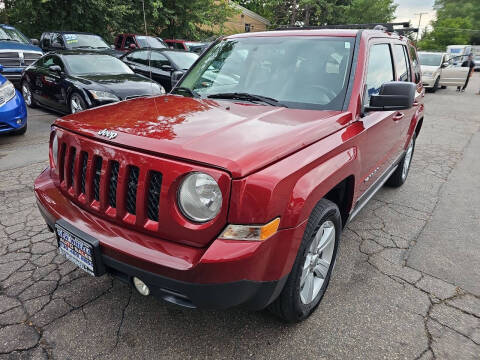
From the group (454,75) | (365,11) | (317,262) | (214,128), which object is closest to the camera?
(214,128)

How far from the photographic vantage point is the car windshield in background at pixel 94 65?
294 inches

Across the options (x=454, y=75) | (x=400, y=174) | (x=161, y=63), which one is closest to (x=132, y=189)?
(x=400, y=174)

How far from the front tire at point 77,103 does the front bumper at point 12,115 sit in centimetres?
108

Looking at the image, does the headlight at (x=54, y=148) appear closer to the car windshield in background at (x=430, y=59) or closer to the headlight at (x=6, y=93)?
the headlight at (x=6, y=93)

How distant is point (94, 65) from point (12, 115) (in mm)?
2707

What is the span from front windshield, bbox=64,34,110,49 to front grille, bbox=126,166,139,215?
11489 millimetres

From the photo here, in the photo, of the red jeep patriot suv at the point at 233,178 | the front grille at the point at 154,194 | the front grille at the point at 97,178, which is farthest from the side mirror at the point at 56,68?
the front grille at the point at 154,194

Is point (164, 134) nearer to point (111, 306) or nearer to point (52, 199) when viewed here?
point (52, 199)

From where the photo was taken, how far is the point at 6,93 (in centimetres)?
557

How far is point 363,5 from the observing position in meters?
35.8

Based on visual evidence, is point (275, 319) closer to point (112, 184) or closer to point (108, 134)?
point (112, 184)

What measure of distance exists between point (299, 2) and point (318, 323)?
35166 mm

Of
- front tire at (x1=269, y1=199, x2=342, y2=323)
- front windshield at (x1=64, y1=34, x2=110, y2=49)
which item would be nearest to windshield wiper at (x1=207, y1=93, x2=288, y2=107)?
front tire at (x1=269, y1=199, x2=342, y2=323)

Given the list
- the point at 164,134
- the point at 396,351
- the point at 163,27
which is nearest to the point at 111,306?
the point at 164,134
